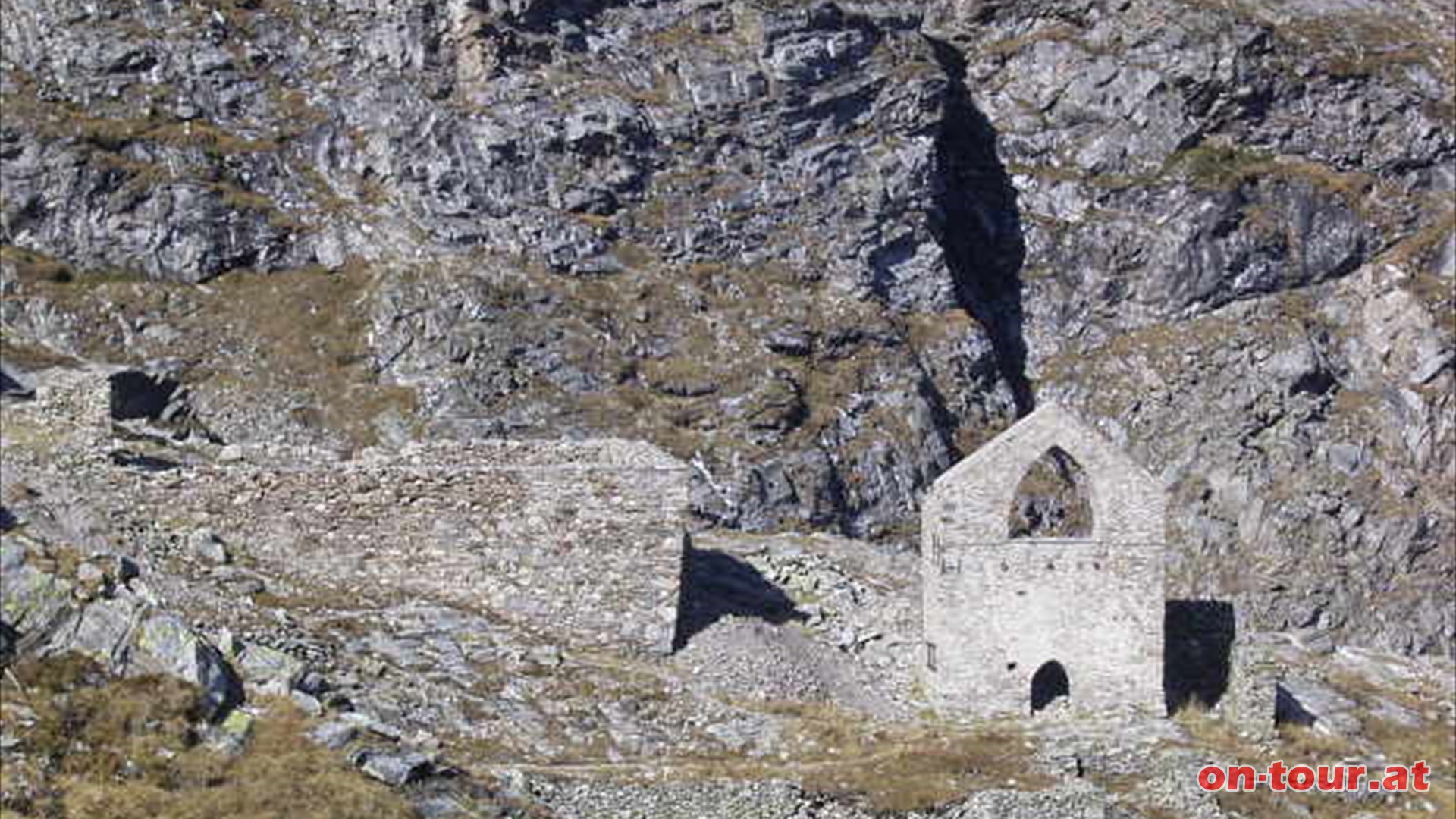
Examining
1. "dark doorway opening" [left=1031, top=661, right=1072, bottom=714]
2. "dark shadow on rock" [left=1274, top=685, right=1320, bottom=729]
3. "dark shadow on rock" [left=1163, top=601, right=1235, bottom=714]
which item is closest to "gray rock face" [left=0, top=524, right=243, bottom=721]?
"dark doorway opening" [left=1031, top=661, right=1072, bottom=714]

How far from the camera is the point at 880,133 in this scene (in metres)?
99.5

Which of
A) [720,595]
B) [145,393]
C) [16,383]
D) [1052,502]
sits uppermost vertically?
[145,393]

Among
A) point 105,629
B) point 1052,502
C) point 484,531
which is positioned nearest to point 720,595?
point 484,531

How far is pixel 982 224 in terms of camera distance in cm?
10662

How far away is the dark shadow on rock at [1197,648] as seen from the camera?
45625mm

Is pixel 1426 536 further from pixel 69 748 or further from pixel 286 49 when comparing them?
pixel 69 748

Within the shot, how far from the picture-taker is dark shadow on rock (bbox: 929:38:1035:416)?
341ft

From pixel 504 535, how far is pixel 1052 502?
2076 inches

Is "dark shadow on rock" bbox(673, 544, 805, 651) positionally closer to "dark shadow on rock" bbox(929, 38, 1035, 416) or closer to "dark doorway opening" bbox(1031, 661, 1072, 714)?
"dark doorway opening" bbox(1031, 661, 1072, 714)

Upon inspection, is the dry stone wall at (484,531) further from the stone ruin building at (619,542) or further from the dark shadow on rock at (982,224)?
the dark shadow on rock at (982,224)

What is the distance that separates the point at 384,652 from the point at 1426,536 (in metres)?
67.6

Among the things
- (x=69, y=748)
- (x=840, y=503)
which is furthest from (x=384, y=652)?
(x=840, y=503)

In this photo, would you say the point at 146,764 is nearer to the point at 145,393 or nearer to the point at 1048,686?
the point at 1048,686

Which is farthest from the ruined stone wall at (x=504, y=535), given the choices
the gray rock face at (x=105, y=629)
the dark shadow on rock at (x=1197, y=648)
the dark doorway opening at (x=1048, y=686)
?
the dark shadow on rock at (x=1197, y=648)
